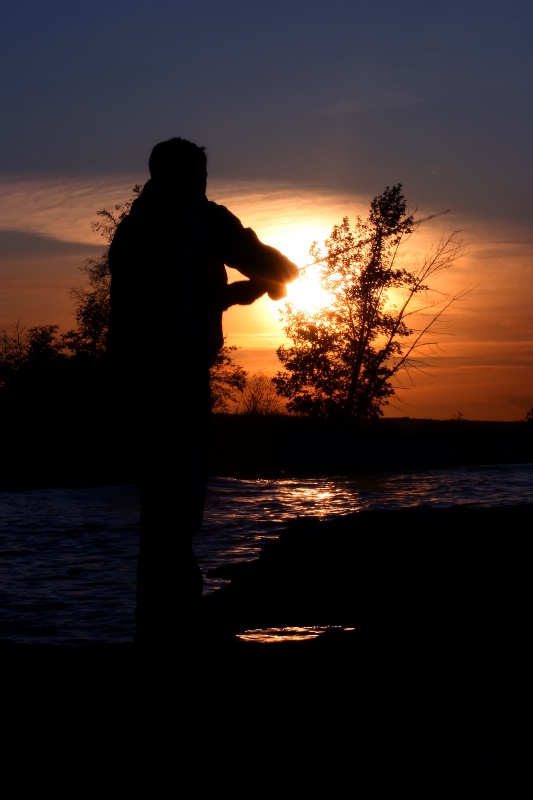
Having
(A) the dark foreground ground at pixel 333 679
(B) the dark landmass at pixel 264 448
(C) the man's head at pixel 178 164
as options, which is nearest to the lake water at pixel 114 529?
(A) the dark foreground ground at pixel 333 679

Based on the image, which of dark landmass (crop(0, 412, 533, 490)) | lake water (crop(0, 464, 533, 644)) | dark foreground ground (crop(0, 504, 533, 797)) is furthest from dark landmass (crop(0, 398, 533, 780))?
dark landmass (crop(0, 412, 533, 490))

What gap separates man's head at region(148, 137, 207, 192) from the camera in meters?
5.18

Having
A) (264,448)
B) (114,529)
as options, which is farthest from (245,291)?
(264,448)

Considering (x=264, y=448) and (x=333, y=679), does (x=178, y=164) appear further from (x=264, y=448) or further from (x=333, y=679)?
(x=264, y=448)

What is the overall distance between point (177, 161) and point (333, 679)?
286cm

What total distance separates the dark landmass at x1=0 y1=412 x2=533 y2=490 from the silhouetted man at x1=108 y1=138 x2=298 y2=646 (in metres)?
19.9

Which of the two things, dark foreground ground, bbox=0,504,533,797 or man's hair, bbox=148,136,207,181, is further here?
man's hair, bbox=148,136,207,181

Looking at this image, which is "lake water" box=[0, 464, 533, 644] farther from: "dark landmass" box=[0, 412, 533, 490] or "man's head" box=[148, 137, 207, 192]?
"dark landmass" box=[0, 412, 533, 490]

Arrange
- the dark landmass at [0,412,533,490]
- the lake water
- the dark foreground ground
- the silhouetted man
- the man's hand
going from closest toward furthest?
1. the dark foreground ground
2. the silhouetted man
3. the man's hand
4. the lake water
5. the dark landmass at [0,412,533,490]

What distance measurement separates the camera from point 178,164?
5184 millimetres

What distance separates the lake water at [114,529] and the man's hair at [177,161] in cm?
336

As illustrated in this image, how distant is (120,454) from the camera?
532 cm

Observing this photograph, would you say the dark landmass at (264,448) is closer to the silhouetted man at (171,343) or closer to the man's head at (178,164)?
the silhouetted man at (171,343)

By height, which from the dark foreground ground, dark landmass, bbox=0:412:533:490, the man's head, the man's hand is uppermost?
the man's head
